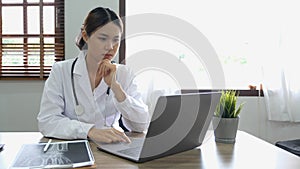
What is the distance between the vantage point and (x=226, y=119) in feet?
4.25

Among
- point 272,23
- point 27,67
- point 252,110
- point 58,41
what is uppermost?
point 272,23

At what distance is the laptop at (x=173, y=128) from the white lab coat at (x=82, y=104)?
310mm

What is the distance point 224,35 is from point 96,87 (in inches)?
64.2

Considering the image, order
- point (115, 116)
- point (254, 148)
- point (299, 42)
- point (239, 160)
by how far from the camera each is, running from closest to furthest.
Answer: point (239, 160) < point (254, 148) < point (115, 116) < point (299, 42)

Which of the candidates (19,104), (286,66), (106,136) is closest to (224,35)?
(286,66)

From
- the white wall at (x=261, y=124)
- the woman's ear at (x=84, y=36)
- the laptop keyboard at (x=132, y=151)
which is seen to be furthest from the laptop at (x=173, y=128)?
the white wall at (x=261, y=124)

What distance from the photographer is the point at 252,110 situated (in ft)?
9.61

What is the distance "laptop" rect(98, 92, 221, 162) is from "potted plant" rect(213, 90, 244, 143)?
110 mm

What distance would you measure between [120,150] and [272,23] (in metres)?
2.15

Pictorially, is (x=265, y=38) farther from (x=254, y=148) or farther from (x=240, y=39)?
(x=254, y=148)

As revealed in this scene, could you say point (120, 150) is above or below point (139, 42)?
below

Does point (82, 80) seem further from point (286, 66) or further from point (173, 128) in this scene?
point (286, 66)

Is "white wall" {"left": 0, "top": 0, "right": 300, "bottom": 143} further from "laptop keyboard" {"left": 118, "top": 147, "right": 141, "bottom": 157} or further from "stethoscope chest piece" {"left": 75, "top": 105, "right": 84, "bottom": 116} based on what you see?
"laptop keyboard" {"left": 118, "top": 147, "right": 141, "bottom": 157}

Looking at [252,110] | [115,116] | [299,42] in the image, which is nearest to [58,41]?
[115,116]
